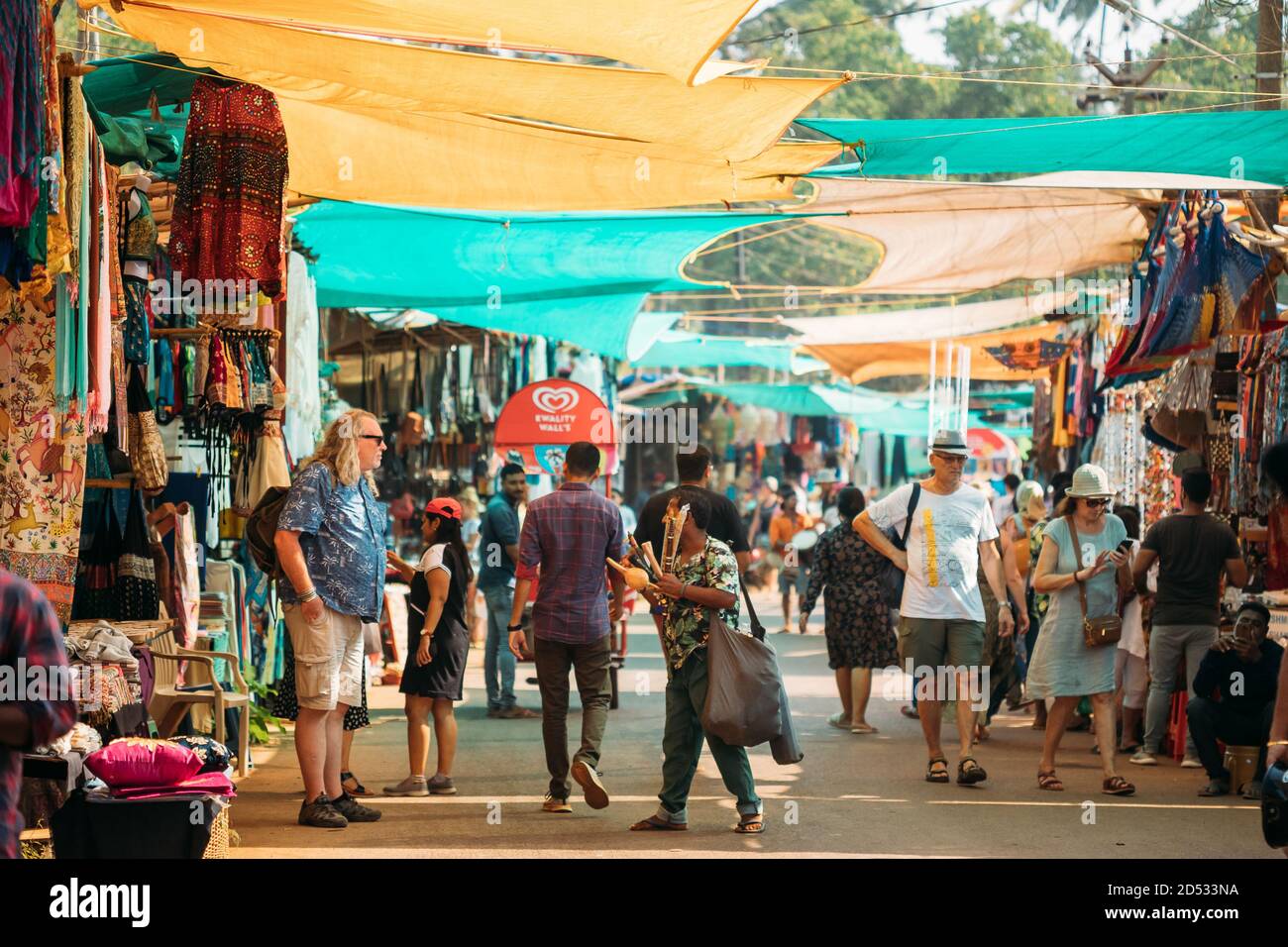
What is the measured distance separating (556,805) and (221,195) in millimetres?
3685

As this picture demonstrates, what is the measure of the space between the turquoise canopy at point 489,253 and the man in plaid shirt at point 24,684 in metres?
7.25

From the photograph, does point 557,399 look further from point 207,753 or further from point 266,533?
point 207,753

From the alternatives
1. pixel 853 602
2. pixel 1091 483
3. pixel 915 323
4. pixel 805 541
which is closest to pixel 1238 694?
pixel 1091 483

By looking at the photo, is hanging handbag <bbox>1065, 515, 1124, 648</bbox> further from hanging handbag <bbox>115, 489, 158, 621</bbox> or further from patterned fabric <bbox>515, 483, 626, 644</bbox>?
hanging handbag <bbox>115, 489, 158, 621</bbox>

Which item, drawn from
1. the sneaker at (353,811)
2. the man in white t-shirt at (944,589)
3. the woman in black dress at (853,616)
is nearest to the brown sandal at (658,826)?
the sneaker at (353,811)

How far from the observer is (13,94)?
602cm

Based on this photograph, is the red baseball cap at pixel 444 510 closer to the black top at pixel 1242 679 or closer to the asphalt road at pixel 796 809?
the asphalt road at pixel 796 809

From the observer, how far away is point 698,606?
829 cm

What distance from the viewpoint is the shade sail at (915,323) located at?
1906 centimetres

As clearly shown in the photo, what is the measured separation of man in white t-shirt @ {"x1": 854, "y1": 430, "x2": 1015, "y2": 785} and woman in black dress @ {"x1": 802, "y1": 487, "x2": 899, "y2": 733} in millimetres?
2301

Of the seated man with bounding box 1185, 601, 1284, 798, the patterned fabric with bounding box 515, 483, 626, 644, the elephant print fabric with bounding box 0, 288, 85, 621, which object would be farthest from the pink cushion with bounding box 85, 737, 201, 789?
the seated man with bounding box 1185, 601, 1284, 798

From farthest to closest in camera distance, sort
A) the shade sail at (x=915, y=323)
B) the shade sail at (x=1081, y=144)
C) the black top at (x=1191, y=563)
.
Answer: the shade sail at (x=915, y=323) → the black top at (x=1191, y=563) → the shade sail at (x=1081, y=144)
